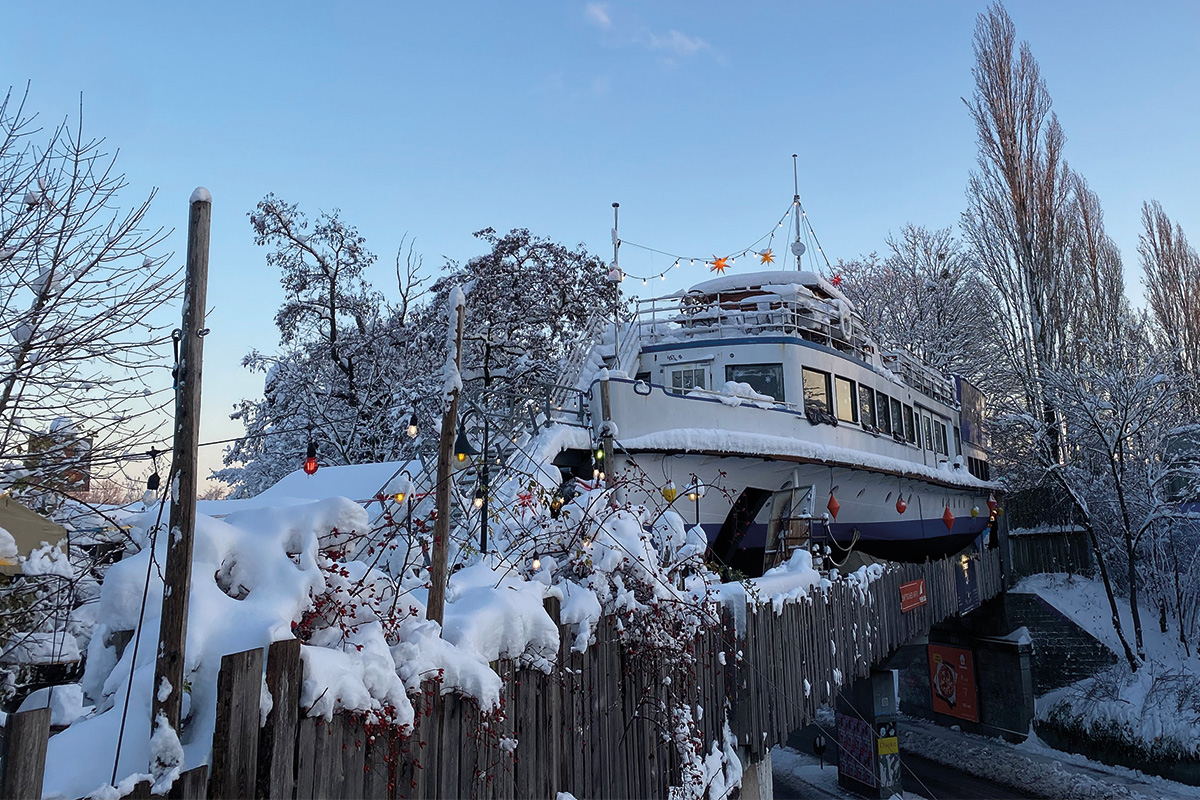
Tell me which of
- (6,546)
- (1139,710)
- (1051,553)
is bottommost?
(1139,710)

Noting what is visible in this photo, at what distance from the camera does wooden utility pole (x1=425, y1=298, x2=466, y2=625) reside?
3770 mm

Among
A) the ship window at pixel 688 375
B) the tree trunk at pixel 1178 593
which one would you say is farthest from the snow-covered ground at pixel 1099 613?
the ship window at pixel 688 375

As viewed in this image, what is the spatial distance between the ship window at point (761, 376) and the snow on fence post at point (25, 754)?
13195mm

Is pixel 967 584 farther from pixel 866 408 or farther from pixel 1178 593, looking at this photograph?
pixel 1178 593

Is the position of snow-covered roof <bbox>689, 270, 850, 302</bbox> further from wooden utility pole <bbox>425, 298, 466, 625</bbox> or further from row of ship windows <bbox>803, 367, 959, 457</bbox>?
wooden utility pole <bbox>425, 298, 466, 625</bbox>

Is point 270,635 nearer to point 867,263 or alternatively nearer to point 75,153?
point 75,153

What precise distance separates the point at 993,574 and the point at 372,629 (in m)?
23.1

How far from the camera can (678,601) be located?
5770 mm

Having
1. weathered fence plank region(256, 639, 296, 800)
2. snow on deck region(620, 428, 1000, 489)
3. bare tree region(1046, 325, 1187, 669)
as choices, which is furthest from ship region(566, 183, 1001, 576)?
bare tree region(1046, 325, 1187, 669)

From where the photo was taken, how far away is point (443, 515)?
3953mm

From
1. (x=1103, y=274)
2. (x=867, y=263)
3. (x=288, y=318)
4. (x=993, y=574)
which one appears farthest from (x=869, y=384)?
(x=867, y=263)

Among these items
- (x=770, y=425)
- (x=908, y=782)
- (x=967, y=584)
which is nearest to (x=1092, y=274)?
(x=967, y=584)

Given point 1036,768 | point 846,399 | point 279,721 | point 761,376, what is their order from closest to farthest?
point 279,721
point 761,376
point 846,399
point 1036,768

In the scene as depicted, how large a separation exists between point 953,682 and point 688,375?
17.2 m
